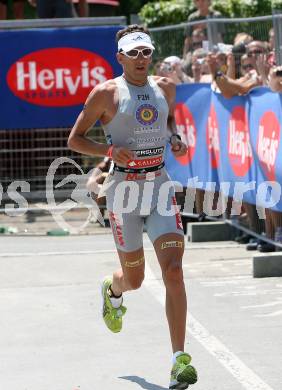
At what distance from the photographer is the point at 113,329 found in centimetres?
779

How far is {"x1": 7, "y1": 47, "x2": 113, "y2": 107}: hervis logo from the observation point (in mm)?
14555

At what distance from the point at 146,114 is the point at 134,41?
0.48 m

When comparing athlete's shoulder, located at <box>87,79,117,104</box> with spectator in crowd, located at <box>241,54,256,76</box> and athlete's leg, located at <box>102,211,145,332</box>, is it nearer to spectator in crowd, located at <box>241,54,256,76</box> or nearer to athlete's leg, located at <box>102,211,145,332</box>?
athlete's leg, located at <box>102,211,145,332</box>

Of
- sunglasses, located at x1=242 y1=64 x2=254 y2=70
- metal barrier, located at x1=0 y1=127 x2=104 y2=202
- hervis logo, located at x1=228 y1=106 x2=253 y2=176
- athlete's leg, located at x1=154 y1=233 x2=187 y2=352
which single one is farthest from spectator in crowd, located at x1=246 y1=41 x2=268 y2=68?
athlete's leg, located at x1=154 y1=233 x2=187 y2=352

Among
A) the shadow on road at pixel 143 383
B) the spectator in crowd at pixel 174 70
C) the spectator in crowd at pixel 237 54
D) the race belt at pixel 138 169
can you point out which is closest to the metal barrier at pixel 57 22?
the spectator in crowd at pixel 174 70

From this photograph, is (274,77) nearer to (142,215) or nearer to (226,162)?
(226,162)

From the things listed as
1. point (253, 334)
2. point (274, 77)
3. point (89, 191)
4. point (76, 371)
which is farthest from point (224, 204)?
point (76, 371)

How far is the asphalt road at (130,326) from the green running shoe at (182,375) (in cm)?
13

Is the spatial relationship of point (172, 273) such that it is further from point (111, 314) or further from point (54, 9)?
point (54, 9)

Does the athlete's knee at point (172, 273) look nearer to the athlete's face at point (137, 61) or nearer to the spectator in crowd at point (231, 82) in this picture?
the athlete's face at point (137, 61)

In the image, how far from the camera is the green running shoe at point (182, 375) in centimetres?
648

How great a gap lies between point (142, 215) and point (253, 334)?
4.55 feet

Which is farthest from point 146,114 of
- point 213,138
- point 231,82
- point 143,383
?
point 213,138

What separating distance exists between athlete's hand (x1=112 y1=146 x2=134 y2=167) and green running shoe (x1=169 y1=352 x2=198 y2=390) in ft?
4.25
